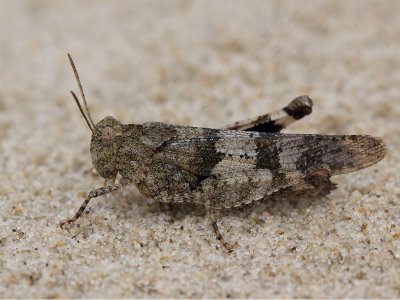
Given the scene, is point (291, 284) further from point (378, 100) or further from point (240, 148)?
point (378, 100)

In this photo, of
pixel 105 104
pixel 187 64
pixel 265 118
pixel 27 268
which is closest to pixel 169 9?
pixel 187 64

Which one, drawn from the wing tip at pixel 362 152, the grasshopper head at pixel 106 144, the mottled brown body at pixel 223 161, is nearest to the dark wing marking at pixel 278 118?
the mottled brown body at pixel 223 161

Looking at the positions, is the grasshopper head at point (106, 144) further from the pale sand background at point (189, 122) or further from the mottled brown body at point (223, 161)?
the pale sand background at point (189, 122)

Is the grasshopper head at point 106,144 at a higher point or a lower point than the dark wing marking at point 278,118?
lower

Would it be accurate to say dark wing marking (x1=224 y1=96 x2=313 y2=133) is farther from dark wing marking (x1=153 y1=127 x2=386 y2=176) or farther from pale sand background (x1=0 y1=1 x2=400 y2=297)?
pale sand background (x1=0 y1=1 x2=400 y2=297)

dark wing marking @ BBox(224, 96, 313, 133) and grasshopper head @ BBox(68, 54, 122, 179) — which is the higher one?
dark wing marking @ BBox(224, 96, 313, 133)

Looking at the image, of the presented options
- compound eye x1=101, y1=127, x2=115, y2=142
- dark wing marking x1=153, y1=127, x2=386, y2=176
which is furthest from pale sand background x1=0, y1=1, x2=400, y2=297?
compound eye x1=101, y1=127, x2=115, y2=142
